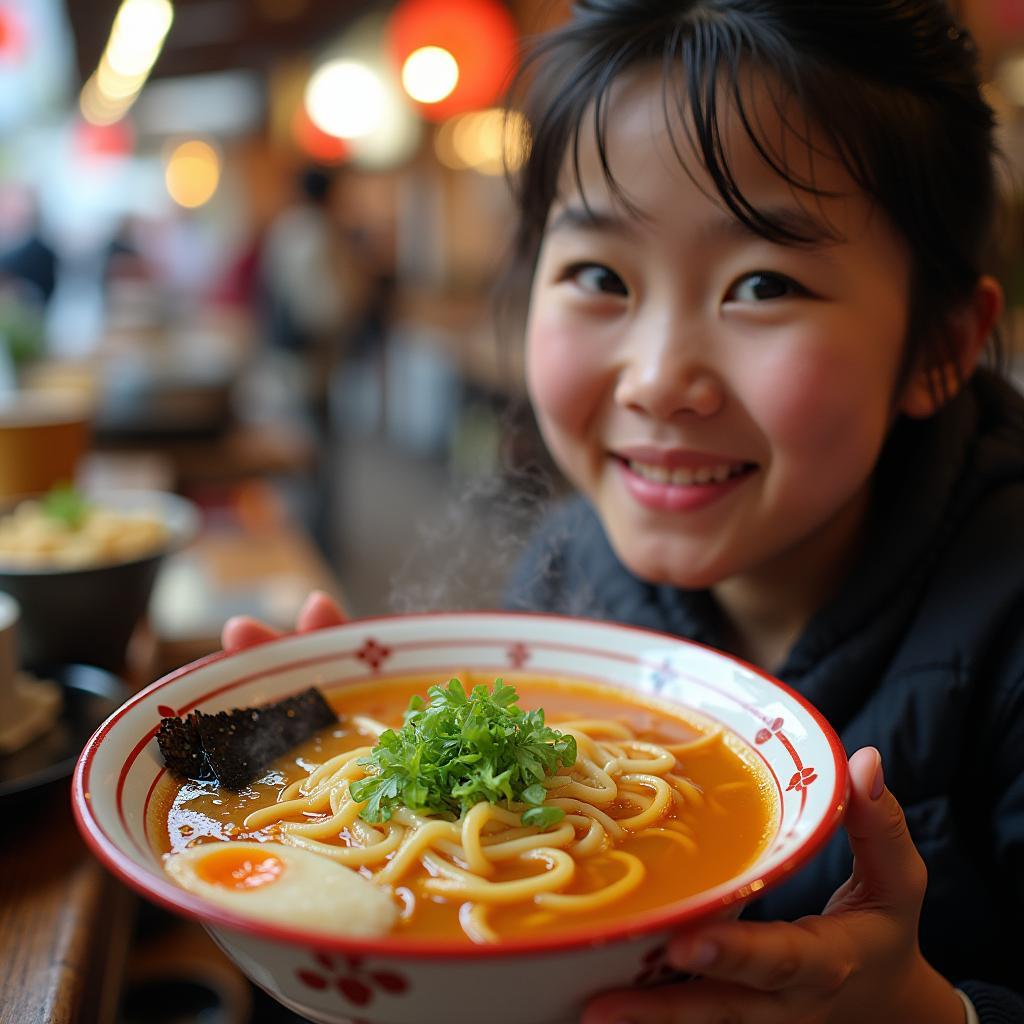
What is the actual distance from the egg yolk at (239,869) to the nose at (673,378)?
77cm

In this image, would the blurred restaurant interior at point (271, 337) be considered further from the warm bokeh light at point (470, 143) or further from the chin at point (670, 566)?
the chin at point (670, 566)

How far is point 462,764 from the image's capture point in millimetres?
1016

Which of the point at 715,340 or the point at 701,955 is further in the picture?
the point at 715,340

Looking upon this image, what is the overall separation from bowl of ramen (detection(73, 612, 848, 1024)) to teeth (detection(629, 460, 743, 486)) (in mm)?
251

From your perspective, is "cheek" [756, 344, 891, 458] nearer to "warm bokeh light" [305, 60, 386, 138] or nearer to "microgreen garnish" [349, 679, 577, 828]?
"microgreen garnish" [349, 679, 577, 828]

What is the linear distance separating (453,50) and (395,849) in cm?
545

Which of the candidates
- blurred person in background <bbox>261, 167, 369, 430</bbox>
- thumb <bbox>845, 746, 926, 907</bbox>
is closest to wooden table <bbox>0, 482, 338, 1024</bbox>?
thumb <bbox>845, 746, 926, 907</bbox>

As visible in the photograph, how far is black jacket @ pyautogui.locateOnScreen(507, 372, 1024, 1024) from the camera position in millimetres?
1399

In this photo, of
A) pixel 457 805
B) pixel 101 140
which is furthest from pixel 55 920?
pixel 101 140

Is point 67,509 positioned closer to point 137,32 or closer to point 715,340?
point 715,340

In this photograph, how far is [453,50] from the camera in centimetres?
559

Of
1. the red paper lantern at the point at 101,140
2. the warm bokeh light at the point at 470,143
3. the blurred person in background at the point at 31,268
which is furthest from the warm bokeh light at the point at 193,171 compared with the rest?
the blurred person in background at the point at 31,268

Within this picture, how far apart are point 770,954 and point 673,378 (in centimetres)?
75

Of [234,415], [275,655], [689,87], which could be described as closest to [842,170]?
[689,87]
